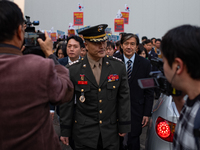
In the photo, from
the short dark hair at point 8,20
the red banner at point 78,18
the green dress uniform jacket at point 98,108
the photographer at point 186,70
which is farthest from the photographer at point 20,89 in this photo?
the red banner at point 78,18

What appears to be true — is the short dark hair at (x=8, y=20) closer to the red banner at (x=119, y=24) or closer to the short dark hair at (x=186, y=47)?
the short dark hair at (x=186, y=47)

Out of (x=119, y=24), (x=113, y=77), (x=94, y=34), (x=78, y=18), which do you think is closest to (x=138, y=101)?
(x=113, y=77)

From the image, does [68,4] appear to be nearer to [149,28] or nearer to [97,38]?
[149,28]

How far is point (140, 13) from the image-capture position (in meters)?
17.4

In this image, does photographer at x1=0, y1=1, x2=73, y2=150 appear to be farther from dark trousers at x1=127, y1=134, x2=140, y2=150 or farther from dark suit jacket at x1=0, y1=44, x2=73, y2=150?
dark trousers at x1=127, y1=134, x2=140, y2=150

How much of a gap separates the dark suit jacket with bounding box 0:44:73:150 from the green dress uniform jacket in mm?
1123

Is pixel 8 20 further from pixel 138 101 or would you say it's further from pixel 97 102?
pixel 138 101

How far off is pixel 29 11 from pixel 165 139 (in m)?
18.0

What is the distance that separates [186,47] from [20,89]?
913 millimetres

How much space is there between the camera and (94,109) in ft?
8.21

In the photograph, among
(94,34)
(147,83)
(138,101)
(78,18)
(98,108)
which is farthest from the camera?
(78,18)

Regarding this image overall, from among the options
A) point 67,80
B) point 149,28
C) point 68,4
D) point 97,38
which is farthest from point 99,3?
point 67,80

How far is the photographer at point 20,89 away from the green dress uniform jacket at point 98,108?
1120 mm

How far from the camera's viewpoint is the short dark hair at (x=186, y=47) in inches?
44.0
